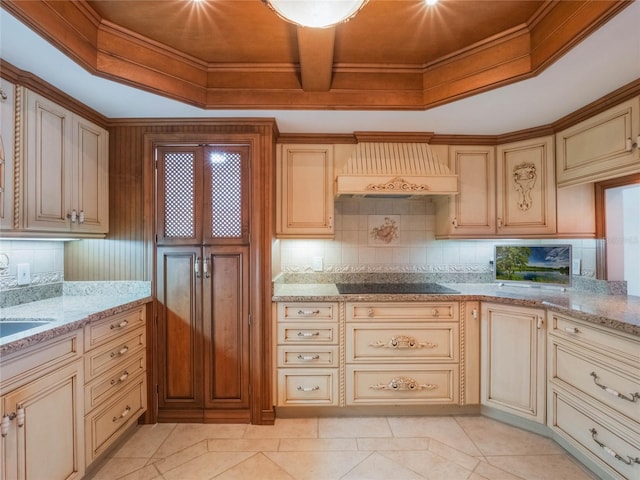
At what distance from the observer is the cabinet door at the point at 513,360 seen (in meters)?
2.02

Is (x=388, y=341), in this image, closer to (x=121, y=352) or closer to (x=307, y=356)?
(x=307, y=356)

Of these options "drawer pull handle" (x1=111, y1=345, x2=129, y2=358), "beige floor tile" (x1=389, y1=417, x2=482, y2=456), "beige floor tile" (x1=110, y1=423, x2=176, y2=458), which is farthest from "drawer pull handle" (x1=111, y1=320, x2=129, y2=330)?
"beige floor tile" (x1=389, y1=417, x2=482, y2=456)

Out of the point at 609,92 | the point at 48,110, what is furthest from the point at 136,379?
the point at 609,92

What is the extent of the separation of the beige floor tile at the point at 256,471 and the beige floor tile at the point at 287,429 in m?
0.25

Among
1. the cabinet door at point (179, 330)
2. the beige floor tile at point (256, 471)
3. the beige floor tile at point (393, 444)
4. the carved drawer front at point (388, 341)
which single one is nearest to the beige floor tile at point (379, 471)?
the beige floor tile at point (393, 444)

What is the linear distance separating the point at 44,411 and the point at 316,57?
2.19m

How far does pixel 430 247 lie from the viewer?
2.81m

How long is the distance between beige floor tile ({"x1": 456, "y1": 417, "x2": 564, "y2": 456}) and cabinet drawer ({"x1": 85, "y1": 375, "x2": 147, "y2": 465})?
7.46ft

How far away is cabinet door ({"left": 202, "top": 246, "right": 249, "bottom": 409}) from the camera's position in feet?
7.21

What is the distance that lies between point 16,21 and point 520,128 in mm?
3113

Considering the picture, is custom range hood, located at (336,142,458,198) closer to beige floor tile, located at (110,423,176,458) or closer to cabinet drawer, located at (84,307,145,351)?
cabinet drawer, located at (84,307,145,351)

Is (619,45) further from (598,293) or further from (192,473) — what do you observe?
(192,473)

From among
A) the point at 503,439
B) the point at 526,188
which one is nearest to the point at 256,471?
the point at 503,439

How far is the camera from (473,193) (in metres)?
2.57
